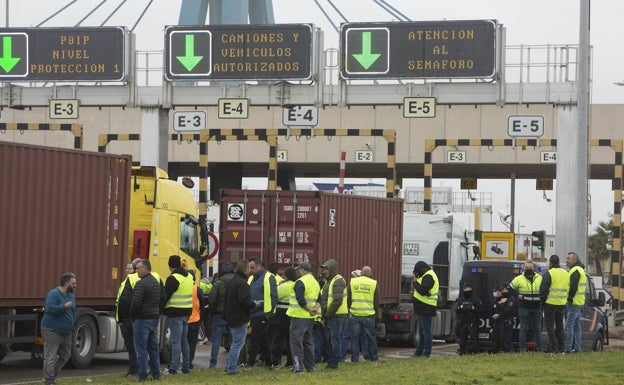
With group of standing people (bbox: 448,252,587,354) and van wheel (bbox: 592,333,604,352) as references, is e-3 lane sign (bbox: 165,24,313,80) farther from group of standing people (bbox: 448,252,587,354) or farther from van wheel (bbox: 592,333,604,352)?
van wheel (bbox: 592,333,604,352)

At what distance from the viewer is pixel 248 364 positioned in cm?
2089

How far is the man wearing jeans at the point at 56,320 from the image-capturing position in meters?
17.1

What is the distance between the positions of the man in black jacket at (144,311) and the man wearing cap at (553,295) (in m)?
7.75

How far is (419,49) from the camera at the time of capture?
102 feet

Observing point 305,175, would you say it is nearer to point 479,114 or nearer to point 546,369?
point 479,114

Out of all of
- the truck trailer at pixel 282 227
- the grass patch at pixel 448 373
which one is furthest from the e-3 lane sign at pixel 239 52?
the grass patch at pixel 448 373

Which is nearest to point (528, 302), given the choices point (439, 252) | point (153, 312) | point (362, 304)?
point (362, 304)

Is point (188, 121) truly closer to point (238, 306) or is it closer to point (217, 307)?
point (217, 307)

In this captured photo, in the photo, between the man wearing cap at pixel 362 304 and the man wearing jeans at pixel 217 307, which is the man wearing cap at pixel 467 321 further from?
the man wearing jeans at pixel 217 307

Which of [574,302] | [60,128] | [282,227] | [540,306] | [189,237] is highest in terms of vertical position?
[60,128]

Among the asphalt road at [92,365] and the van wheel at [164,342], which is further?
the van wheel at [164,342]

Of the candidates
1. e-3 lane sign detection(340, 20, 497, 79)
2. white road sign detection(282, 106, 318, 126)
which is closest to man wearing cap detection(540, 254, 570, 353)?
e-3 lane sign detection(340, 20, 497, 79)

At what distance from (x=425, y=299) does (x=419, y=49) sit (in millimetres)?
9281

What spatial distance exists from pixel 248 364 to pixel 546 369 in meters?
4.62
